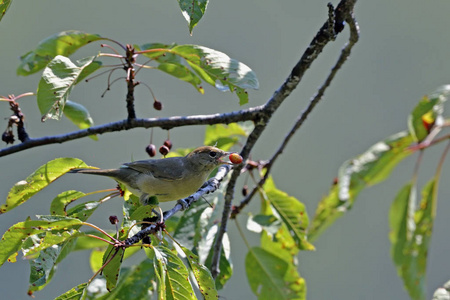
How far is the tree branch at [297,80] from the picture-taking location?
3.36m

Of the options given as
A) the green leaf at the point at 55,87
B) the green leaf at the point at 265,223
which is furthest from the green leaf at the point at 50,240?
the green leaf at the point at 265,223

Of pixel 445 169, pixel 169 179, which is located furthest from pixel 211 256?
pixel 445 169

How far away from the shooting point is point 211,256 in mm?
3920

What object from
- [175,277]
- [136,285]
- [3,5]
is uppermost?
[3,5]

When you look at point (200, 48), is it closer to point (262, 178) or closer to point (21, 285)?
point (262, 178)

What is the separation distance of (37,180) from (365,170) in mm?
1747

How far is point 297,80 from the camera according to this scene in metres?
3.67

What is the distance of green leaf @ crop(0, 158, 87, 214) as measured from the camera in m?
3.07

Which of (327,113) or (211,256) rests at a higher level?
(211,256)

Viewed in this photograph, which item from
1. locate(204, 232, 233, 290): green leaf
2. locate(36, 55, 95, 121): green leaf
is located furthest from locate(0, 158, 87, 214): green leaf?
locate(204, 232, 233, 290): green leaf

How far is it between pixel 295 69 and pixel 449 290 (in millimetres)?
1668

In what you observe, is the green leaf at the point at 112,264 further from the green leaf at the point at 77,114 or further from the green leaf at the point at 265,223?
the green leaf at the point at 265,223

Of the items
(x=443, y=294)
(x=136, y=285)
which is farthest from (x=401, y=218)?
(x=136, y=285)

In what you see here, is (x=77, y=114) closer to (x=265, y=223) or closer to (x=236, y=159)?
(x=236, y=159)
